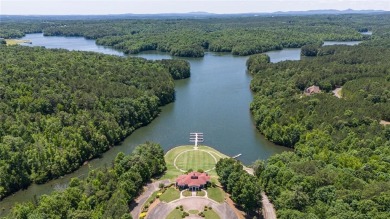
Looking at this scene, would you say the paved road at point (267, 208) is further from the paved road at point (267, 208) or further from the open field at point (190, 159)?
the open field at point (190, 159)

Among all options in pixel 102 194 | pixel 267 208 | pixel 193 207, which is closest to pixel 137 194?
pixel 102 194

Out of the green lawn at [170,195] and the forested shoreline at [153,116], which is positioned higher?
the forested shoreline at [153,116]

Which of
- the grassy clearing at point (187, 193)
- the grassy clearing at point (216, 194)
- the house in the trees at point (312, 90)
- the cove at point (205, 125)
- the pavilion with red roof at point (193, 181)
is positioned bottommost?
the cove at point (205, 125)

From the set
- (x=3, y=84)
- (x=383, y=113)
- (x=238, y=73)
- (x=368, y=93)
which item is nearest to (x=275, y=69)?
(x=238, y=73)

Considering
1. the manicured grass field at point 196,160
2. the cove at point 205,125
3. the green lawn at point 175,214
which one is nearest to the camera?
the green lawn at point 175,214

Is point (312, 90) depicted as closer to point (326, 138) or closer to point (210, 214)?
point (326, 138)

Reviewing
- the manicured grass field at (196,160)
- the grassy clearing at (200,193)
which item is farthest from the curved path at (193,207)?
the manicured grass field at (196,160)

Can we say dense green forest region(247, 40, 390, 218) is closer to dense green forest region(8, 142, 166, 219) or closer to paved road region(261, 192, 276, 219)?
paved road region(261, 192, 276, 219)

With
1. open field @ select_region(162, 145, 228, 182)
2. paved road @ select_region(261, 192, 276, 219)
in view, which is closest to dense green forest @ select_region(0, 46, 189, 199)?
open field @ select_region(162, 145, 228, 182)
